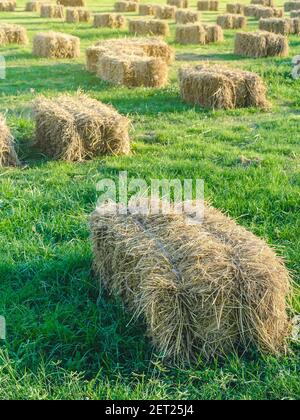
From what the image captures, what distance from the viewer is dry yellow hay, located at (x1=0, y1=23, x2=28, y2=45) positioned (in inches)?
763

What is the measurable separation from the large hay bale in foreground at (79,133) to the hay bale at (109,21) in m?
14.5

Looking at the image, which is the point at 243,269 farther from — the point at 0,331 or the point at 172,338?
the point at 0,331

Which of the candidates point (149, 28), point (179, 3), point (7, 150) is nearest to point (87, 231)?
point (7, 150)

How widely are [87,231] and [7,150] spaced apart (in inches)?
104

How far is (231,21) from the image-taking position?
2452 cm

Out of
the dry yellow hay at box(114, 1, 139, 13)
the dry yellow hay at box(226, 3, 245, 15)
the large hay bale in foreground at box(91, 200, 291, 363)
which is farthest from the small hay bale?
the dry yellow hay at box(226, 3, 245, 15)

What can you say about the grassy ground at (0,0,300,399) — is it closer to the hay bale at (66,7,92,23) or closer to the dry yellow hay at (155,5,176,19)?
the hay bale at (66,7,92,23)

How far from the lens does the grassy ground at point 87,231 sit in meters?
4.72

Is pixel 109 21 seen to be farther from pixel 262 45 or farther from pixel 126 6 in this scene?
pixel 126 6

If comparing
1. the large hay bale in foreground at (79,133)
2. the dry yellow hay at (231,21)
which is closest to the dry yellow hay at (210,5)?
the dry yellow hay at (231,21)

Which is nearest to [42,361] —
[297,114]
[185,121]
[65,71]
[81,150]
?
[81,150]

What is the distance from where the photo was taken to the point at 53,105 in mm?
9805

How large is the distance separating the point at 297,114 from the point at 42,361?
8568 millimetres

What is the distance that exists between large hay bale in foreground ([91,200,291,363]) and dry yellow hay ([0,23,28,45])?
15.4 metres
